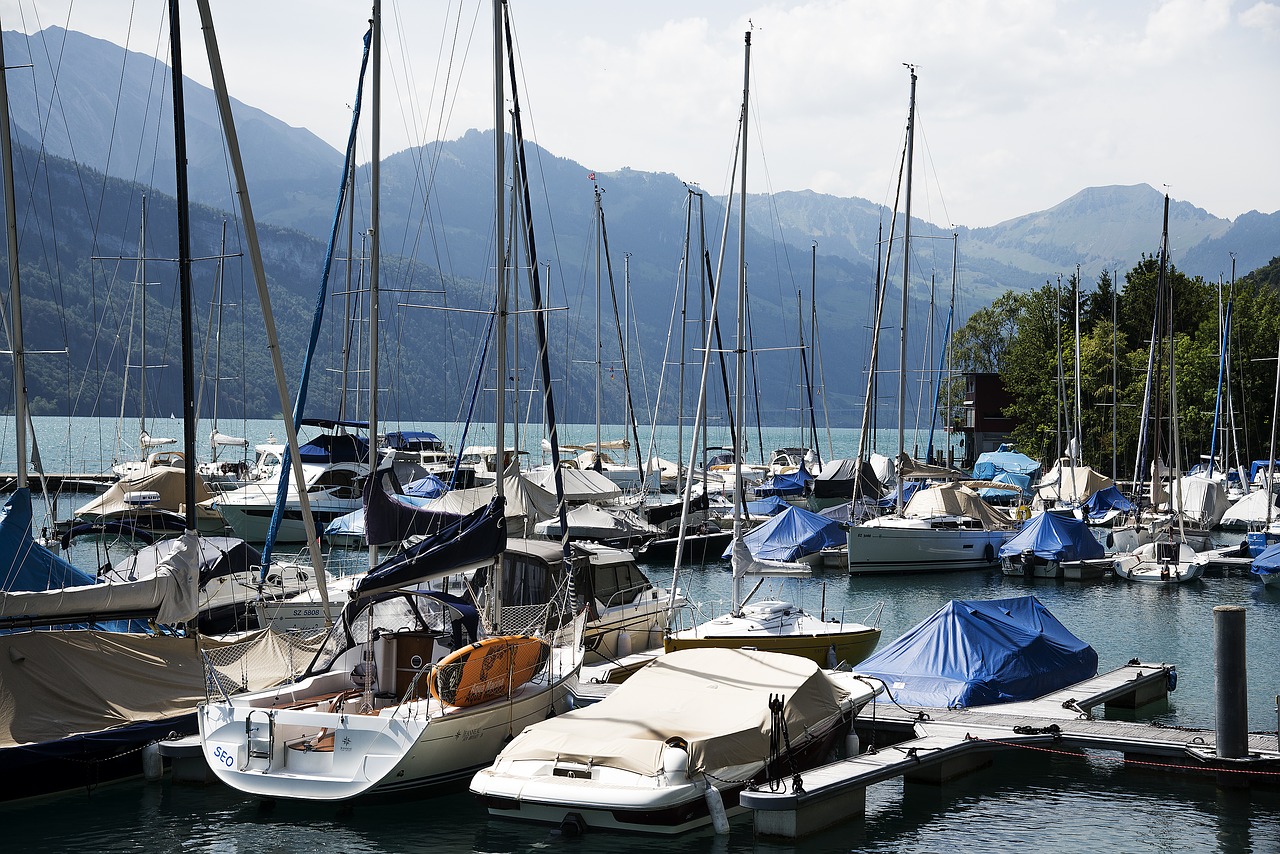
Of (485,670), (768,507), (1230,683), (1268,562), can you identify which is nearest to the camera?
(1230,683)

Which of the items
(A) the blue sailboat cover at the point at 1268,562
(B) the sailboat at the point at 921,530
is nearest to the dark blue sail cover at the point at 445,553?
(B) the sailboat at the point at 921,530

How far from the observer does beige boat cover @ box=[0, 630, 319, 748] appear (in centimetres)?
1827

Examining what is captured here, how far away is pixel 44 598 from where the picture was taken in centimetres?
1933

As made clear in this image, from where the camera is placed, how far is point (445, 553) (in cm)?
2009

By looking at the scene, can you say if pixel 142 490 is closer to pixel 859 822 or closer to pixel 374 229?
pixel 374 229

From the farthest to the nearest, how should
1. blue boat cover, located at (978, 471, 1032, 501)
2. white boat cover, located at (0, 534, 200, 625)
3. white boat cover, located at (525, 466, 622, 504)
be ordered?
blue boat cover, located at (978, 471, 1032, 501) < white boat cover, located at (525, 466, 622, 504) < white boat cover, located at (0, 534, 200, 625)

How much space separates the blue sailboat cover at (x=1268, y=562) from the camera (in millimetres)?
41062

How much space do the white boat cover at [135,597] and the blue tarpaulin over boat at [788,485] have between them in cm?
5400

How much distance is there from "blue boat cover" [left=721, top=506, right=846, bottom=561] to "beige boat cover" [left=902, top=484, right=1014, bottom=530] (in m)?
3.62

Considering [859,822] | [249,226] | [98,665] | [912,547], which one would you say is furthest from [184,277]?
[912,547]

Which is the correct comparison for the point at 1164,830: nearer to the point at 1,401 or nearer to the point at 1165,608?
the point at 1165,608

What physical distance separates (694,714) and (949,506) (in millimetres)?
33625

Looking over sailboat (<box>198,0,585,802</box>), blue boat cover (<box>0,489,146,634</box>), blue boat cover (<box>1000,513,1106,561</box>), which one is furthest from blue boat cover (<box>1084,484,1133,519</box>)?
blue boat cover (<box>0,489,146,634</box>)

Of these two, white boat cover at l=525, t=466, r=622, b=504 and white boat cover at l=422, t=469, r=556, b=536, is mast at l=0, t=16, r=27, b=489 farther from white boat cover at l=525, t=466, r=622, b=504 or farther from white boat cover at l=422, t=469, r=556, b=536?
white boat cover at l=525, t=466, r=622, b=504
